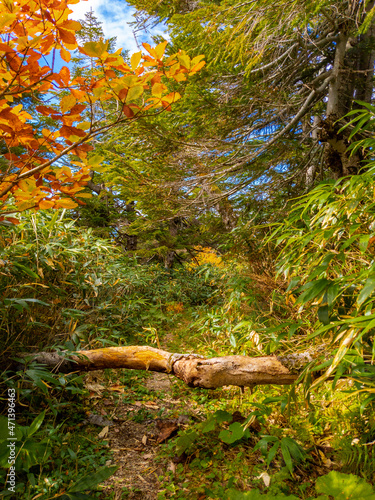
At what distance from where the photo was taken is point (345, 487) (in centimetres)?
115

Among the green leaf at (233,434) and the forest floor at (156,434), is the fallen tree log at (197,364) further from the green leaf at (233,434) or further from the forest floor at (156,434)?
the forest floor at (156,434)

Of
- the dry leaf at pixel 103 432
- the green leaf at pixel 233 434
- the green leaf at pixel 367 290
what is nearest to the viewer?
the green leaf at pixel 367 290

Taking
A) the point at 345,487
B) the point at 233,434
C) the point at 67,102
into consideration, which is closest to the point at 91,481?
the point at 233,434

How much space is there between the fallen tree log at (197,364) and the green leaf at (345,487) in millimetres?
614

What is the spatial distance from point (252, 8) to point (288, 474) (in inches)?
138

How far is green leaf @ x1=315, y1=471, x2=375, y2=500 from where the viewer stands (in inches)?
43.2

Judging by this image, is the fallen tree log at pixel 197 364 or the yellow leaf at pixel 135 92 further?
the fallen tree log at pixel 197 364

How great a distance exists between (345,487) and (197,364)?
3.22 feet

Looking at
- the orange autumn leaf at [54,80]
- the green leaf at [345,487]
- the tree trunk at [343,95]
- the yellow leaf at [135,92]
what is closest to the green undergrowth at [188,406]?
the green leaf at [345,487]

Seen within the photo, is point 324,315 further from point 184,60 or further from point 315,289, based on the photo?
point 184,60

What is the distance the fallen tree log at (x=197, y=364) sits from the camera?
1.80 meters

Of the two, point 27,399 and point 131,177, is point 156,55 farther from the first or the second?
point 131,177

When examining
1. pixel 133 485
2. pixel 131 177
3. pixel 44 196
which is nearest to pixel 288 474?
pixel 133 485

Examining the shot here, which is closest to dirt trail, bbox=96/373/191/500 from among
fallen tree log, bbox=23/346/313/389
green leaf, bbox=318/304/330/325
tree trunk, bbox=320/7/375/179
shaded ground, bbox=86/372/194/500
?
shaded ground, bbox=86/372/194/500
